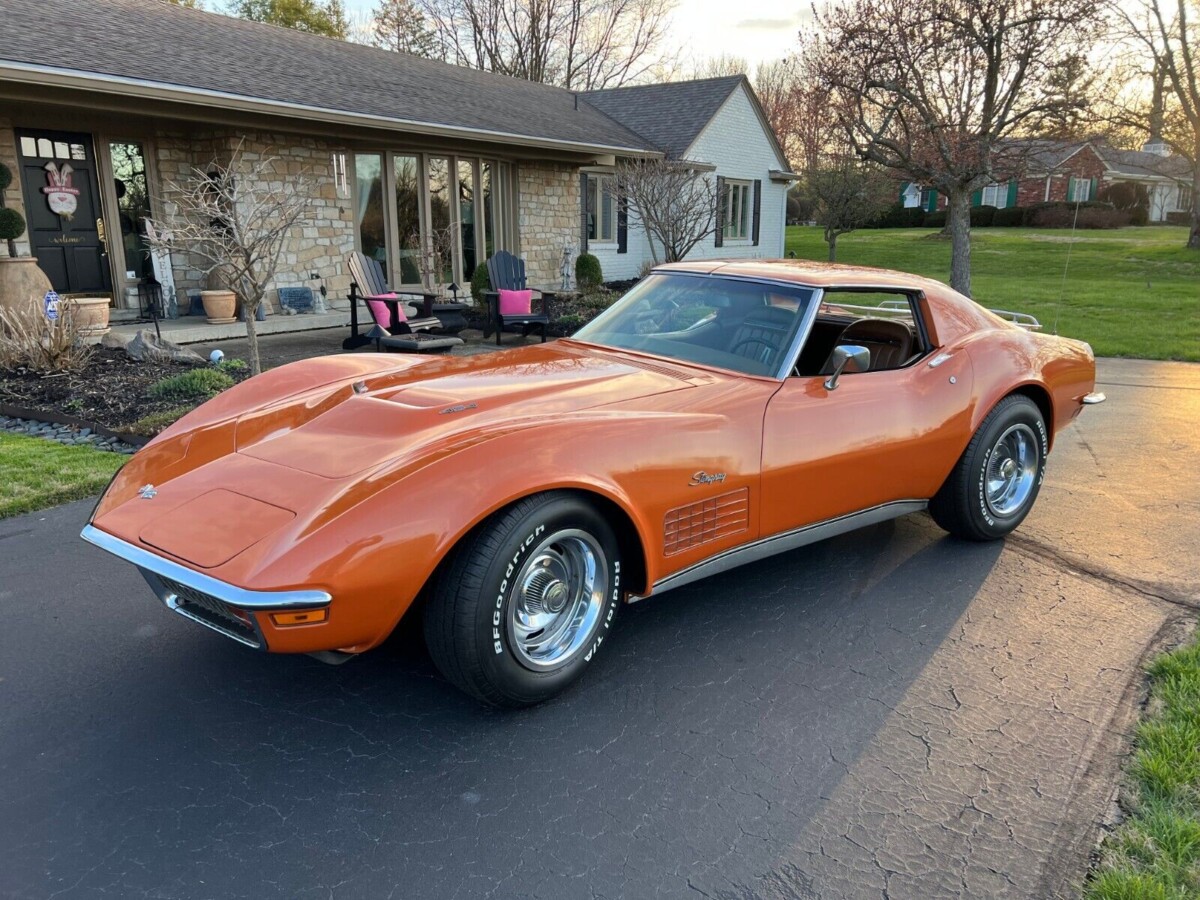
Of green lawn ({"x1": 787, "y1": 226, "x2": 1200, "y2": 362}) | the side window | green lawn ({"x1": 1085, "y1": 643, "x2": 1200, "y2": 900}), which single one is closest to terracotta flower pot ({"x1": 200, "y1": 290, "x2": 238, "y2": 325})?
the side window

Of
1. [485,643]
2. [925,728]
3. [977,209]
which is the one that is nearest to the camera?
[485,643]

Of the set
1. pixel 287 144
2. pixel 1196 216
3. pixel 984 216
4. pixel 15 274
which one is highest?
pixel 287 144

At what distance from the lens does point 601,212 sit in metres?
20.0

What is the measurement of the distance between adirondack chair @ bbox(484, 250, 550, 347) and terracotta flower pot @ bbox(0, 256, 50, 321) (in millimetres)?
5034

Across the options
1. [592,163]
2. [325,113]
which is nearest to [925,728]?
[325,113]

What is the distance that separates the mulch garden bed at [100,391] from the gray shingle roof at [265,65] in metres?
3.54

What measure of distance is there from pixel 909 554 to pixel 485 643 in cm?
259

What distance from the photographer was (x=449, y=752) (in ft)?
8.81

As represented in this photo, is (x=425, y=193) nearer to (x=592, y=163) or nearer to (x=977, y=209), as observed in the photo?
(x=592, y=163)

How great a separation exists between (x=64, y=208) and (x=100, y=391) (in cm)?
533

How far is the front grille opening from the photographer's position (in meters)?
2.43

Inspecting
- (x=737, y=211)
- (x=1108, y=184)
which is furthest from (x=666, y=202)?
(x=1108, y=184)

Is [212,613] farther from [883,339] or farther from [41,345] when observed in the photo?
[41,345]

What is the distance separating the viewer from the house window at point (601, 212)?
19625mm
